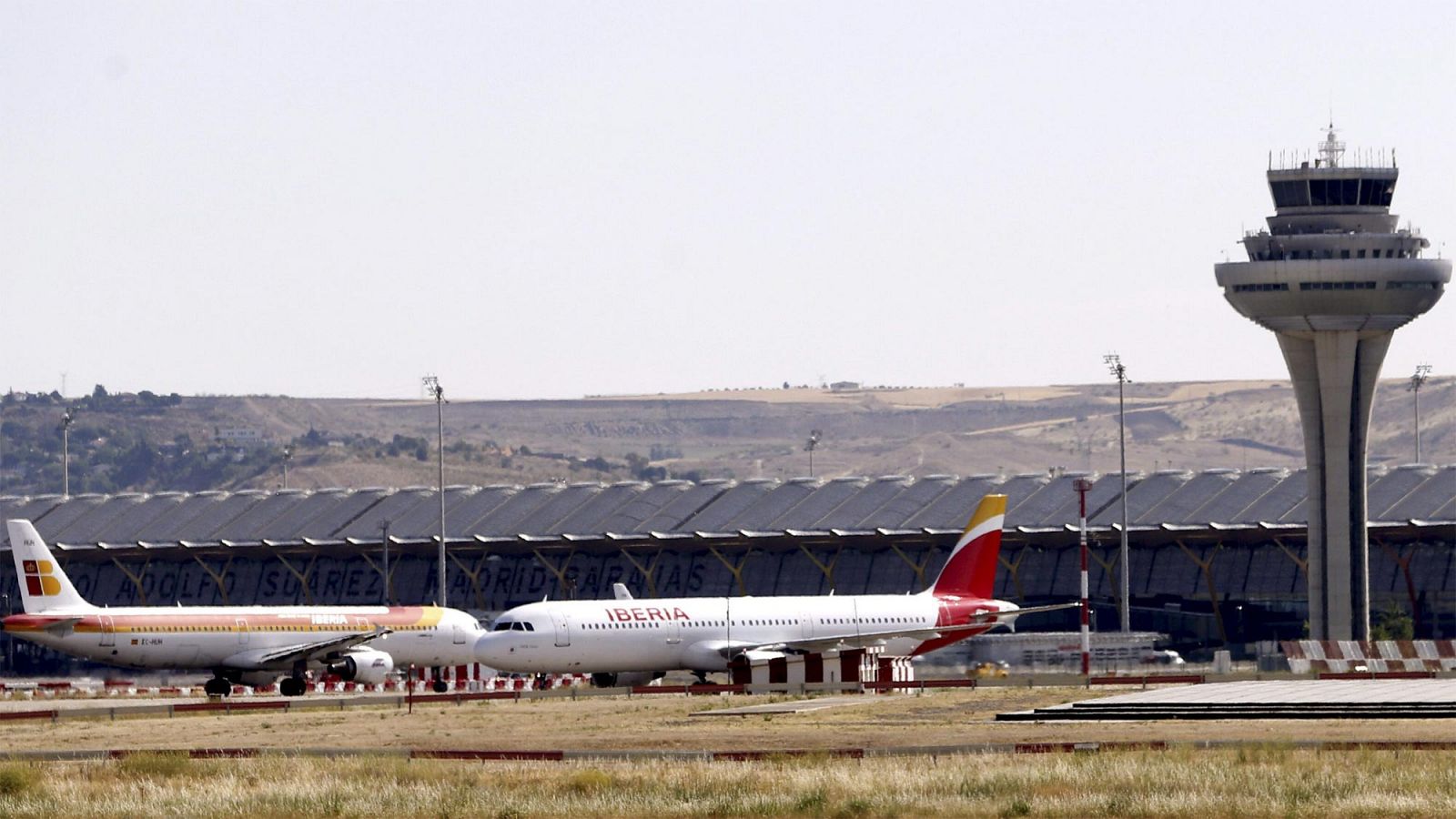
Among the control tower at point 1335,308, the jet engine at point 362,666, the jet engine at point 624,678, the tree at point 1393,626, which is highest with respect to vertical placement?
the control tower at point 1335,308

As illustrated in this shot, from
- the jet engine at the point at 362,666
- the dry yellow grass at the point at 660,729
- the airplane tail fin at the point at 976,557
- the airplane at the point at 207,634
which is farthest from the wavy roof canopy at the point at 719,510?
the dry yellow grass at the point at 660,729

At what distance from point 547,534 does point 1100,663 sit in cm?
5053

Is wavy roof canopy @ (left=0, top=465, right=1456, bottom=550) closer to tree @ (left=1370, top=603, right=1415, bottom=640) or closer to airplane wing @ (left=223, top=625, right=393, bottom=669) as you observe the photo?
tree @ (left=1370, top=603, right=1415, bottom=640)

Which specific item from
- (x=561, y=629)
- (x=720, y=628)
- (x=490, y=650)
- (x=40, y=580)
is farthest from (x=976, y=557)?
(x=40, y=580)

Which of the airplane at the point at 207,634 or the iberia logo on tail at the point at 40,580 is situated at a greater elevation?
the iberia logo on tail at the point at 40,580

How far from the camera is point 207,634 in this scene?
81438 mm

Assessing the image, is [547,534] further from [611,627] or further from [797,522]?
[611,627]

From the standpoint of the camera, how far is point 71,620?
3145 inches

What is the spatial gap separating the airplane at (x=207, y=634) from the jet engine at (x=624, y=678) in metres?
5.71

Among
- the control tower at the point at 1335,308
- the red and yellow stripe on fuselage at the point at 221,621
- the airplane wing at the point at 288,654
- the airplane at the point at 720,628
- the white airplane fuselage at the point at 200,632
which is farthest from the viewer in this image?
the control tower at the point at 1335,308

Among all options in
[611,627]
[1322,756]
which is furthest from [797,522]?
[1322,756]

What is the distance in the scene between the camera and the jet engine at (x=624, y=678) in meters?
83.4

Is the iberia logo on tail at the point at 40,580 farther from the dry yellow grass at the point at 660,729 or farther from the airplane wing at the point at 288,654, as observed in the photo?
the dry yellow grass at the point at 660,729

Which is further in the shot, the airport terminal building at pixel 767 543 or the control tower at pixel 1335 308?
the airport terminal building at pixel 767 543
